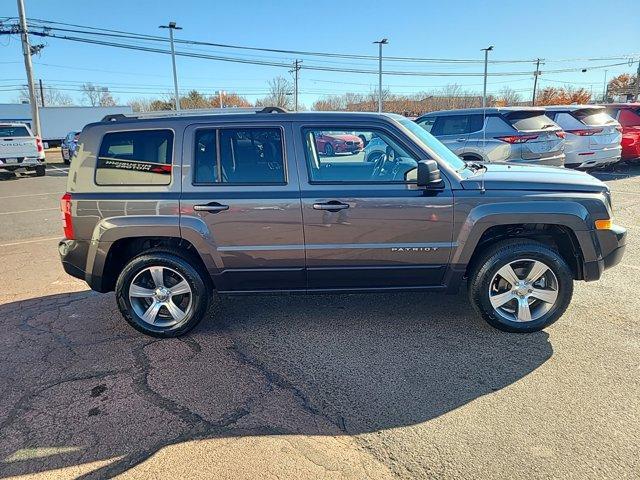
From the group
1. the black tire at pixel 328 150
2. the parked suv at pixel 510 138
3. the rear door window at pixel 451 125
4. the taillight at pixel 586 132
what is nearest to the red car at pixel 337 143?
the black tire at pixel 328 150

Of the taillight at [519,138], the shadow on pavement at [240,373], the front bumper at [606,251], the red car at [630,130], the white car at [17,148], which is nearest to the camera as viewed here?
the shadow on pavement at [240,373]

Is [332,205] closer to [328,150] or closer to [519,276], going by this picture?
[328,150]

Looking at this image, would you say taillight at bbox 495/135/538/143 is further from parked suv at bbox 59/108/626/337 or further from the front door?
the front door

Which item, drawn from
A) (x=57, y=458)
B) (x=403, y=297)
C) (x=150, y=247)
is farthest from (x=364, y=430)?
(x=150, y=247)

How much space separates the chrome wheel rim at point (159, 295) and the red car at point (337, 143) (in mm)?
1683

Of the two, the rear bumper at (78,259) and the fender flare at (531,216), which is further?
the rear bumper at (78,259)

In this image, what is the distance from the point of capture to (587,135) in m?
11.0

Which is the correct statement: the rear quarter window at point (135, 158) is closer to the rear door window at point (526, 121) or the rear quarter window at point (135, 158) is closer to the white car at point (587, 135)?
the rear door window at point (526, 121)

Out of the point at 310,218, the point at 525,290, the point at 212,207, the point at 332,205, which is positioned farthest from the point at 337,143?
the point at 525,290

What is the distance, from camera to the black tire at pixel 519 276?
12.3 feet

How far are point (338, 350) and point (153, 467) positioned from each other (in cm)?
164

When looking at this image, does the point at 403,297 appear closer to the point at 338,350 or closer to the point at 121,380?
the point at 338,350

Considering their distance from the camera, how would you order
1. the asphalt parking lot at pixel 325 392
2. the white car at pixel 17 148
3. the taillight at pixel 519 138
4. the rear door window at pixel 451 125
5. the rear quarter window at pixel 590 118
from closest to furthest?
the asphalt parking lot at pixel 325 392 → the taillight at pixel 519 138 → the rear door window at pixel 451 125 → the rear quarter window at pixel 590 118 → the white car at pixel 17 148

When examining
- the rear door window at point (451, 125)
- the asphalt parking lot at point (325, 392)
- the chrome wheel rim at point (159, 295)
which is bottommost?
the asphalt parking lot at point (325, 392)
